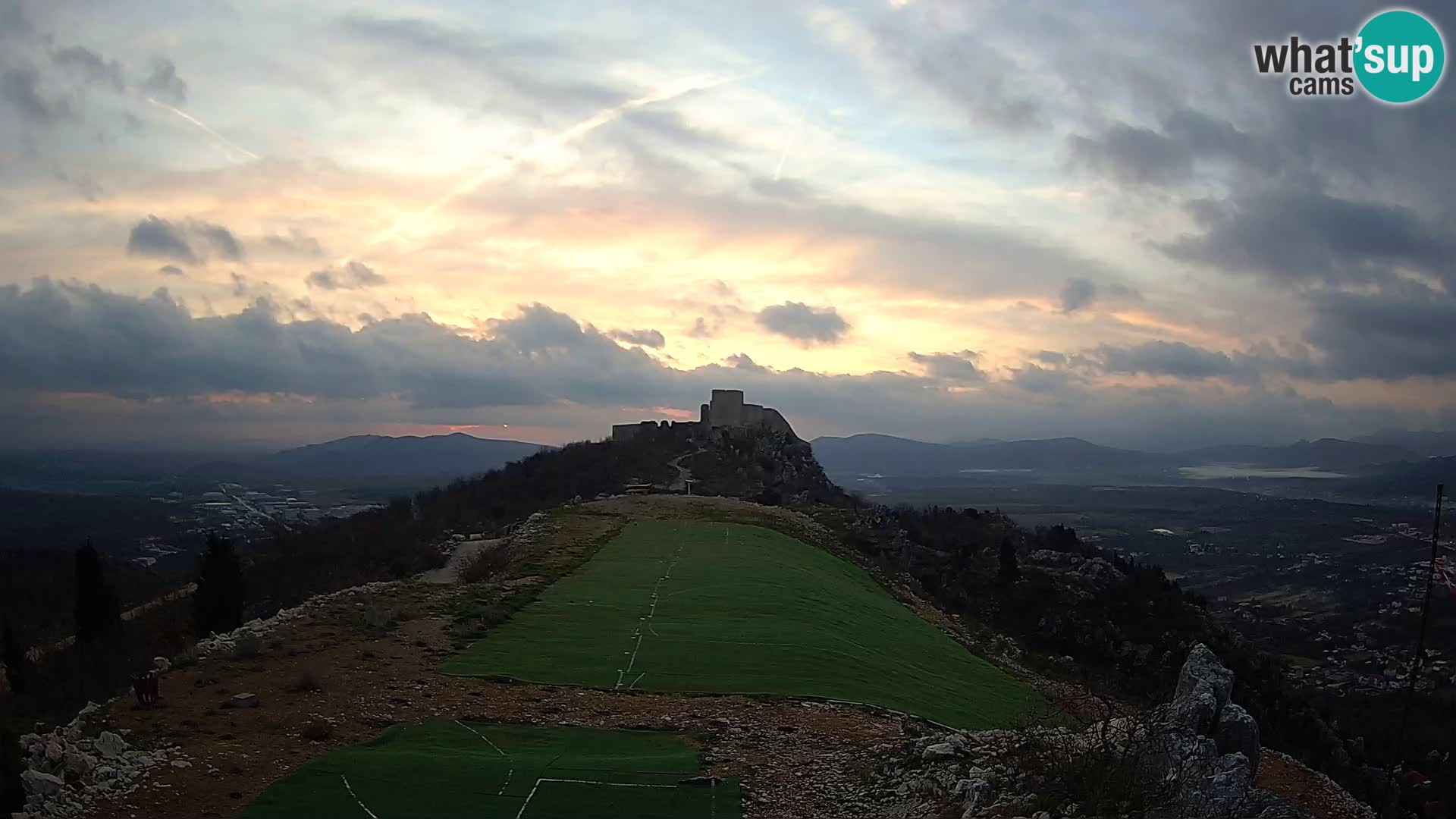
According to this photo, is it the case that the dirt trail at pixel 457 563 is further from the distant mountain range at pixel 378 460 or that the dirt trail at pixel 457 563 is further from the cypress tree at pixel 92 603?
the distant mountain range at pixel 378 460

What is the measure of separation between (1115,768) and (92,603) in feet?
110

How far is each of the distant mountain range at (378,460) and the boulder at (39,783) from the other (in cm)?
14522

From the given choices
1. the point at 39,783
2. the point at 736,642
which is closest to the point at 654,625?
the point at 736,642

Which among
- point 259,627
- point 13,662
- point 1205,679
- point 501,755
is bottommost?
point 13,662

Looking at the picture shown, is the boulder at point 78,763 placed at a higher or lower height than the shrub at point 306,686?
higher

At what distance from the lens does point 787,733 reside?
40.0ft

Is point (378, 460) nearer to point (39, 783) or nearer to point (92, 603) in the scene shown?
point (92, 603)

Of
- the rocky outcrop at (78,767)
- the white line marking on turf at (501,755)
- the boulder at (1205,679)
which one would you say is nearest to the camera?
the rocky outcrop at (78,767)

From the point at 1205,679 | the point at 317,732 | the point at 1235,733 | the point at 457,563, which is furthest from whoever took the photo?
the point at 457,563

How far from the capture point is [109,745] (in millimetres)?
9594

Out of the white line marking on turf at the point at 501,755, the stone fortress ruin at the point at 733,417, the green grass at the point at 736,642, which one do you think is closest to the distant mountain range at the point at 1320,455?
the stone fortress ruin at the point at 733,417

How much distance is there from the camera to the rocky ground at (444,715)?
881 cm

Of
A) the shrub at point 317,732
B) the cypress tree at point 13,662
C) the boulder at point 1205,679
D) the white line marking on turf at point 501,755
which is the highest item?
the boulder at point 1205,679

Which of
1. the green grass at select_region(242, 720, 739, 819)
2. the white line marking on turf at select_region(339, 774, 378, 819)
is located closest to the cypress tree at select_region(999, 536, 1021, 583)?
the green grass at select_region(242, 720, 739, 819)
